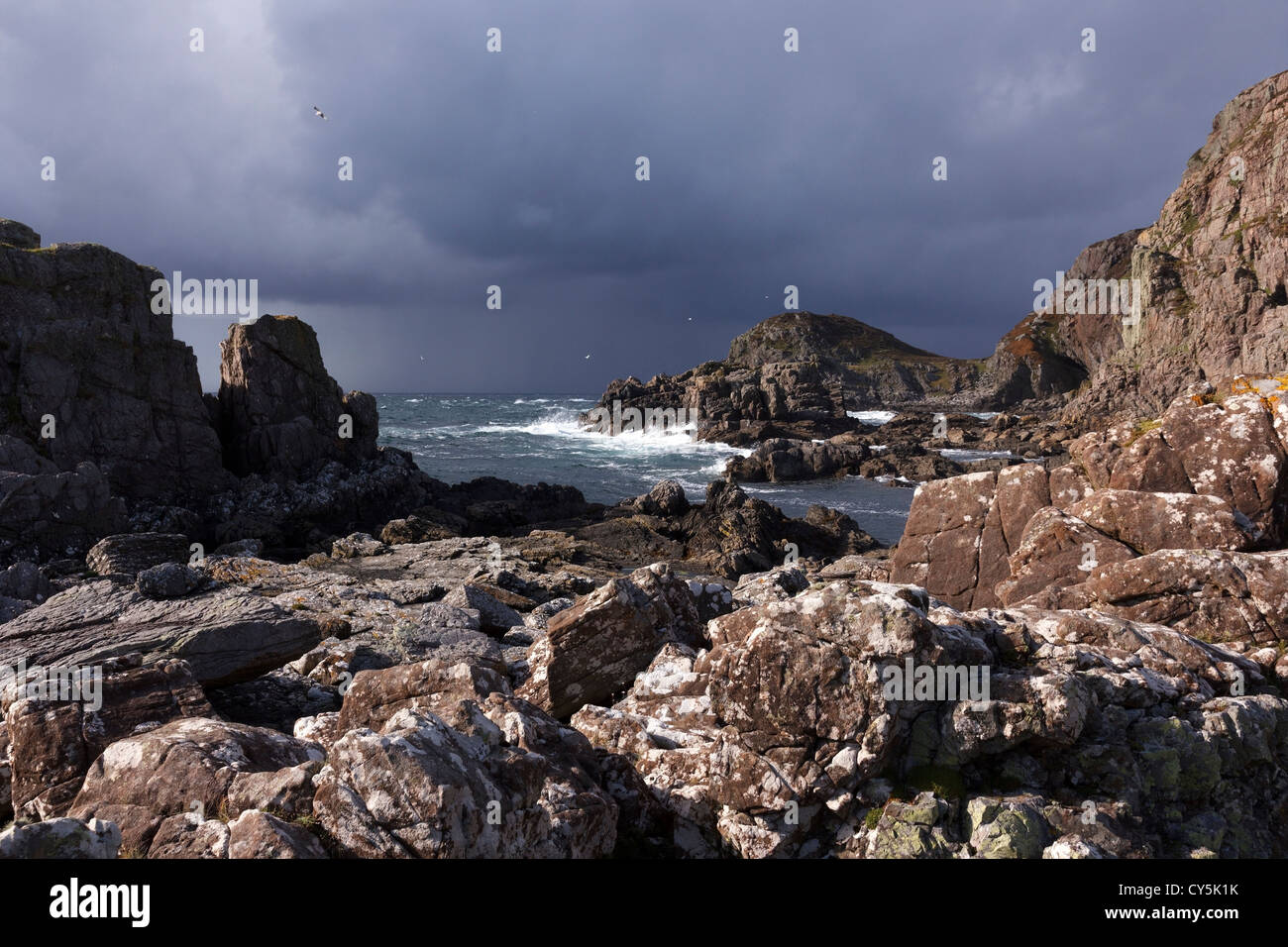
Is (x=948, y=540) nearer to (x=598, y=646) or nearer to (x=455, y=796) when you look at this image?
(x=598, y=646)

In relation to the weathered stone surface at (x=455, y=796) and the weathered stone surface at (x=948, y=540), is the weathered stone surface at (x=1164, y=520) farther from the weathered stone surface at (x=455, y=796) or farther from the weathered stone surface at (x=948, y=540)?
the weathered stone surface at (x=455, y=796)

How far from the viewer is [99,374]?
43594 mm

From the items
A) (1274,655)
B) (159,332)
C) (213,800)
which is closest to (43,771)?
(213,800)

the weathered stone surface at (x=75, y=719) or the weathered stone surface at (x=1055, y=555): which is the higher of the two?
the weathered stone surface at (x=1055, y=555)

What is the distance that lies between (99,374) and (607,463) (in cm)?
5439

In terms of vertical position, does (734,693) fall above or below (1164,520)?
below

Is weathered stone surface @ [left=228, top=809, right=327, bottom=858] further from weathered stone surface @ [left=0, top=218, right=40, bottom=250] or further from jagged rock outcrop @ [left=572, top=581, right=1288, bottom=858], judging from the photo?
weathered stone surface @ [left=0, top=218, right=40, bottom=250]

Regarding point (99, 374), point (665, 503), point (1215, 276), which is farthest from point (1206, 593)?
point (1215, 276)

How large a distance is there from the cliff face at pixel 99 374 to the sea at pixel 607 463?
2769 cm

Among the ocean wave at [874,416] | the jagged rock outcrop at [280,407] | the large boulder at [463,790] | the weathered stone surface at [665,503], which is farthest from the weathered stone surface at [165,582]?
the ocean wave at [874,416]

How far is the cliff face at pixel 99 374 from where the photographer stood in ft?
135

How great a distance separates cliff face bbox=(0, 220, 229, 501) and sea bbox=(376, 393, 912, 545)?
27687 millimetres

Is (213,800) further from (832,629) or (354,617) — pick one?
(354,617)

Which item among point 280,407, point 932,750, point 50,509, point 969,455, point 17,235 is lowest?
point 932,750
